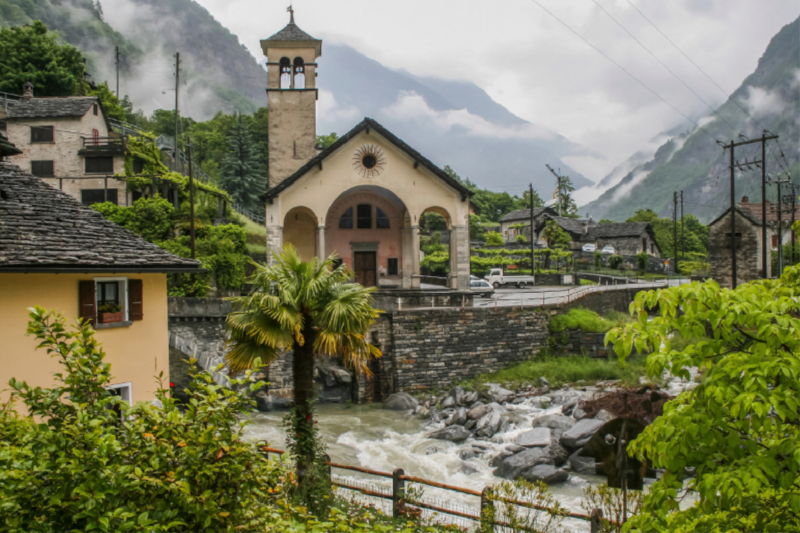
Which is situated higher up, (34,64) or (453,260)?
(34,64)

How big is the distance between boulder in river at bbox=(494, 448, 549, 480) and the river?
0.33 m

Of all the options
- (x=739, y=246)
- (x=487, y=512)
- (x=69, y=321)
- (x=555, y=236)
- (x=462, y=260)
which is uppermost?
(x=555, y=236)

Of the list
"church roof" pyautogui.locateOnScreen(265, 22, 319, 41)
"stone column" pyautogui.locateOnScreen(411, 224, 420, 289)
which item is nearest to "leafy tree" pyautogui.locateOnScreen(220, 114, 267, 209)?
"church roof" pyautogui.locateOnScreen(265, 22, 319, 41)

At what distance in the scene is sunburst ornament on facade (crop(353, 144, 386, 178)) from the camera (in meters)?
27.0

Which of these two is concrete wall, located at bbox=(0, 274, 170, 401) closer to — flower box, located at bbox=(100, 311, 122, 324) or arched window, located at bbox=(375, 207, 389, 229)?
flower box, located at bbox=(100, 311, 122, 324)

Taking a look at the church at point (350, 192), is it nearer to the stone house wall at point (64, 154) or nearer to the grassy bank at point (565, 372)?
the grassy bank at point (565, 372)

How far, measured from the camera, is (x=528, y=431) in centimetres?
1738

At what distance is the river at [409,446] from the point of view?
13938 mm

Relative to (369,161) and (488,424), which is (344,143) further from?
(488,424)

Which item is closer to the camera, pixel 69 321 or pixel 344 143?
pixel 69 321

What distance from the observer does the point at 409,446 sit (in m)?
17.3

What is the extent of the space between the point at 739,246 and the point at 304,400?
153 ft

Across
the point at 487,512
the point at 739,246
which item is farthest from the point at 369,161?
the point at 739,246

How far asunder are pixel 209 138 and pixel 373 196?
47.7 metres
